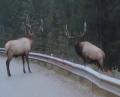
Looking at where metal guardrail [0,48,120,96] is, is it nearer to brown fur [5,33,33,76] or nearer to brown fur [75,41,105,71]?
brown fur [75,41,105,71]

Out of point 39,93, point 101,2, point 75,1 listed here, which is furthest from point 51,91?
point 75,1

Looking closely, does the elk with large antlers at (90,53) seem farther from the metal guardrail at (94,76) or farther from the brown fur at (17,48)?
the brown fur at (17,48)

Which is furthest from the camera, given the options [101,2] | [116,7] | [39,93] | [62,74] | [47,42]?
[101,2]

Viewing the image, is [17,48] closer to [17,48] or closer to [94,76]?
[17,48]

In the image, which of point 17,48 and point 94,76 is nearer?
point 94,76

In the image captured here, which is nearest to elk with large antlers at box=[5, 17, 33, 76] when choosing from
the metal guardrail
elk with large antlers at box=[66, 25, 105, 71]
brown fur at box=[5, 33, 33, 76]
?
brown fur at box=[5, 33, 33, 76]

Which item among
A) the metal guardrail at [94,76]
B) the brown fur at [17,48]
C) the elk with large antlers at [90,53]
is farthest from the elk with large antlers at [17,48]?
the elk with large antlers at [90,53]

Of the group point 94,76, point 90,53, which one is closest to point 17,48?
point 90,53

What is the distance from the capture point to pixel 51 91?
13820 millimetres

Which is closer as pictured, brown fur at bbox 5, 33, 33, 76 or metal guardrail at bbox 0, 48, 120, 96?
metal guardrail at bbox 0, 48, 120, 96

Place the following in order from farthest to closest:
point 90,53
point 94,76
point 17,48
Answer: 1. point 17,48
2. point 90,53
3. point 94,76

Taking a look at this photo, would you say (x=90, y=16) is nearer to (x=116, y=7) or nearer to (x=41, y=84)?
(x=116, y=7)

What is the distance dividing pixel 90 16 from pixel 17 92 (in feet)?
127

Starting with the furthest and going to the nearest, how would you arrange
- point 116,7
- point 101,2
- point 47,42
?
1. point 101,2
2. point 116,7
3. point 47,42
